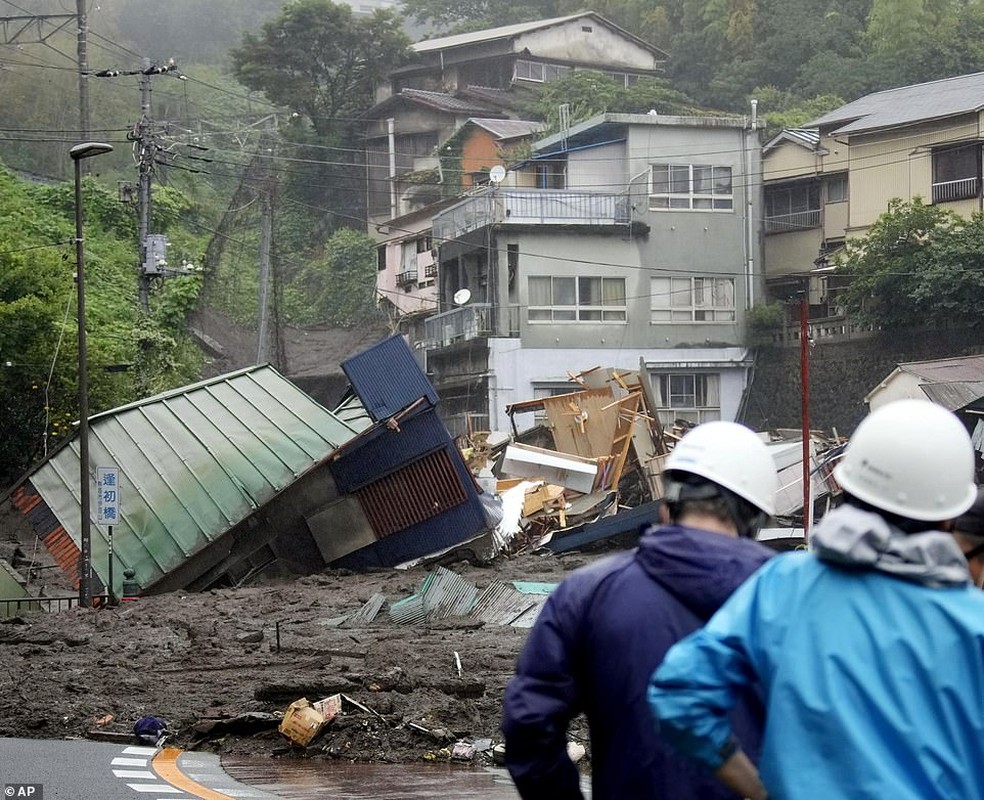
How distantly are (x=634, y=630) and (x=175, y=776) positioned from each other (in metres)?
7.32

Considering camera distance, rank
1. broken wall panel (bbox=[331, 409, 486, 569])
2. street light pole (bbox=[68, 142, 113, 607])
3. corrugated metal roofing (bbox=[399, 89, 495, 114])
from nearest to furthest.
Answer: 1. street light pole (bbox=[68, 142, 113, 607])
2. broken wall panel (bbox=[331, 409, 486, 569])
3. corrugated metal roofing (bbox=[399, 89, 495, 114])

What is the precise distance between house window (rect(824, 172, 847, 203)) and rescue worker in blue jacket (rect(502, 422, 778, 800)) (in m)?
44.5

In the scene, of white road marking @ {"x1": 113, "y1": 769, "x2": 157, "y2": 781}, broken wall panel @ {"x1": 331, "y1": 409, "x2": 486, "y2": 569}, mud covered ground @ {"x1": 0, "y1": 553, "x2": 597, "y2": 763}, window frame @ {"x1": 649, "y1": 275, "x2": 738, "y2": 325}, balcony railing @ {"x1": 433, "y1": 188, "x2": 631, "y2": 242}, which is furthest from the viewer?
window frame @ {"x1": 649, "y1": 275, "x2": 738, "y2": 325}

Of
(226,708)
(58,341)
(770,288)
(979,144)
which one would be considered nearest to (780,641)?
(226,708)

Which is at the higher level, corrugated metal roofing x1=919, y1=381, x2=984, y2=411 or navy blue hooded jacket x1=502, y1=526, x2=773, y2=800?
navy blue hooded jacket x1=502, y1=526, x2=773, y2=800

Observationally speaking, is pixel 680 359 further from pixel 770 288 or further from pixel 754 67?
pixel 754 67

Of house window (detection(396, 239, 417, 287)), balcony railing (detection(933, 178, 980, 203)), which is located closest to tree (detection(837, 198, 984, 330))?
balcony railing (detection(933, 178, 980, 203))

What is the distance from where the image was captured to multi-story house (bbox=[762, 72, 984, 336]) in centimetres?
4269

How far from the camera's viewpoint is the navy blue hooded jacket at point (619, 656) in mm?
3154

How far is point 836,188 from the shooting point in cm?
4638

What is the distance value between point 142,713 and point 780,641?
428 inches

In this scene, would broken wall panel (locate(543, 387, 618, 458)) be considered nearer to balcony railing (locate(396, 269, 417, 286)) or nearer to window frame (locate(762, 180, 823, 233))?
window frame (locate(762, 180, 823, 233))

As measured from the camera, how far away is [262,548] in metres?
26.9

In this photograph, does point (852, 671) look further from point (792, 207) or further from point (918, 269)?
point (792, 207)
